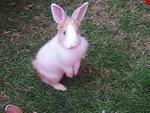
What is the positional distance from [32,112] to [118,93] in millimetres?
565

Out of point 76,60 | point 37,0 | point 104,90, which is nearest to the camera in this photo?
point 76,60

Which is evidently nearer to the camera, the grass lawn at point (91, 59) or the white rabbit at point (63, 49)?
the white rabbit at point (63, 49)

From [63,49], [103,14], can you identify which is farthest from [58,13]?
[103,14]

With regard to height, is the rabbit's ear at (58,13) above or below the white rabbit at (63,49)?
above

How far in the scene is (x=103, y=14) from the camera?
11.4 ft

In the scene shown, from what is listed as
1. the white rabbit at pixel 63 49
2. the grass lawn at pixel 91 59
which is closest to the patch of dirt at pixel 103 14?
the grass lawn at pixel 91 59

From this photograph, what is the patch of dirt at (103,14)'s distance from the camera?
341 centimetres

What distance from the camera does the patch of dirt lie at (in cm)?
341

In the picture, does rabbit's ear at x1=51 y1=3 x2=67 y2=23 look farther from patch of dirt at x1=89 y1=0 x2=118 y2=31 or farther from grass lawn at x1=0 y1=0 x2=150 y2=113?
patch of dirt at x1=89 y1=0 x2=118 y2=31

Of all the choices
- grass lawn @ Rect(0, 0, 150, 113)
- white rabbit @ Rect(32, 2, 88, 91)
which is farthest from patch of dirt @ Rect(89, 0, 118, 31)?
white rabbit @ Rect(32, 2, 88, 91)

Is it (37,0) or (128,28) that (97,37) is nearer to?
(128,28)

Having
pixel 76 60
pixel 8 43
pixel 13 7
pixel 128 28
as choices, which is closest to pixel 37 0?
pixel 13 7

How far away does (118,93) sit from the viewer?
116 inches

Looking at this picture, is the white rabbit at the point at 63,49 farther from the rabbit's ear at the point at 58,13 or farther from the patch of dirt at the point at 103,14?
the patch of dirt at the point at 103,14
